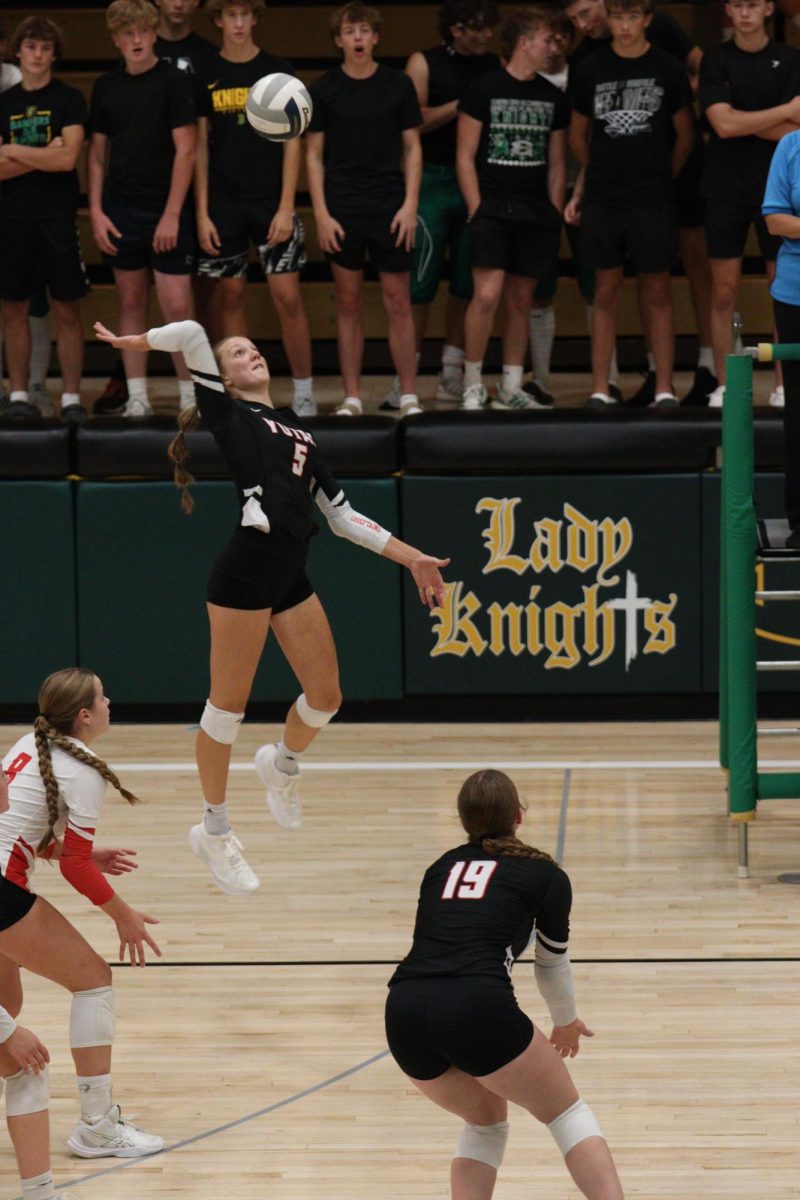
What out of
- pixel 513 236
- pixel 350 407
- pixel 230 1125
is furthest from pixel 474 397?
pixel 230 1125

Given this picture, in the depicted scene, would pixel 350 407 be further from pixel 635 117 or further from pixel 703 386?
pixel 635 117

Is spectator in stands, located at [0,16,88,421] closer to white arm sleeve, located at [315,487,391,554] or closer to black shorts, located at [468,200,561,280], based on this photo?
black shorts, located at [468,200,561,280]

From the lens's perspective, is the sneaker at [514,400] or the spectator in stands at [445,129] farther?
the spectator in stands at [445,129]

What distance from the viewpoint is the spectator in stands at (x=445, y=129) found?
1002 cm

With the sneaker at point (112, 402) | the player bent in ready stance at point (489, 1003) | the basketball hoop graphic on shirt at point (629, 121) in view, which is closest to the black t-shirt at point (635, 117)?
the basketball hoop graphic on shirt at point (629, 121)

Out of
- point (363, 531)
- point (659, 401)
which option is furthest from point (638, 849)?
point (659, 401)

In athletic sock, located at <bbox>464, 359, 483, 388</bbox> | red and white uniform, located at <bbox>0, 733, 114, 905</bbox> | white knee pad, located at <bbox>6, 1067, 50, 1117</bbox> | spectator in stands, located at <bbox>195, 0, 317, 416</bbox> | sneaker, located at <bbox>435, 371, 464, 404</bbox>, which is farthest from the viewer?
sneaker, located at <bbox>435, 371, 464, 404</bbox>

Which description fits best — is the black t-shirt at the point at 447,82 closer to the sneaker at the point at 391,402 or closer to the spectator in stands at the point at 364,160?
the spectator in stands at the point at 364,160

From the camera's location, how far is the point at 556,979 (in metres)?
4.01

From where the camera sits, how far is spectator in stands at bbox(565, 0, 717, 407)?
9781mm

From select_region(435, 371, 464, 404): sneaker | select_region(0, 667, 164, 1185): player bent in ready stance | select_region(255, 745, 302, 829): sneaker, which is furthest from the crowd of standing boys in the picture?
select_region(0, 667, 164, 1185): player bent in ready stance

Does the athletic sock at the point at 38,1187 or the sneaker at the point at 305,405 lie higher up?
the sneaker at the point at 305,405

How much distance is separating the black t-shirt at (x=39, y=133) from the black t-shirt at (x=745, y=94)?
3.40 meters

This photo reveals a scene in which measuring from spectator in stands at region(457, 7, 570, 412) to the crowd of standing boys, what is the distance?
0.4 inches
